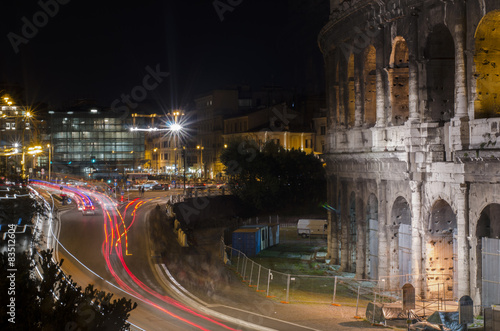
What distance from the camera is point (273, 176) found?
230ft

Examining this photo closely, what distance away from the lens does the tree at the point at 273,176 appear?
6844 centimetres

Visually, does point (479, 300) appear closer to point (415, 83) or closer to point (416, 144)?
point (416, 144)

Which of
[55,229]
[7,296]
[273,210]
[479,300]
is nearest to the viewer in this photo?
[7,296]

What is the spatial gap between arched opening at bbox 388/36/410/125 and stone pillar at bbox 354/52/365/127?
11.2 ft

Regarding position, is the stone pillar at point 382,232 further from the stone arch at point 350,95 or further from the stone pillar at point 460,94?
the stone arch at point 350,95

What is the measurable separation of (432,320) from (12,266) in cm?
1392

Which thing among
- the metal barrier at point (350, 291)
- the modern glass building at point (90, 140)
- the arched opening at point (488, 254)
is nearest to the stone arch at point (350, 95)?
the metal barrier at point (350, 291)

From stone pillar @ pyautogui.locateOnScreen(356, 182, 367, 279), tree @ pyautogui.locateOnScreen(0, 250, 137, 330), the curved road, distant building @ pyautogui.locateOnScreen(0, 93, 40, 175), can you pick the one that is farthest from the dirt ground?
tree @ pyautogui.locateOnScreen(0, 250, 137, 330)

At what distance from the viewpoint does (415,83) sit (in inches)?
1088

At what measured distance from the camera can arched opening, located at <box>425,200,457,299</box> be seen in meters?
26.9

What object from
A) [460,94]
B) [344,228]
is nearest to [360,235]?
[344,228]

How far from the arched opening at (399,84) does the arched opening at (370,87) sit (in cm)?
298

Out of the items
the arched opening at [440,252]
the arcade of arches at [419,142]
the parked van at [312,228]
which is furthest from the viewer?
the parked van at [312,228]

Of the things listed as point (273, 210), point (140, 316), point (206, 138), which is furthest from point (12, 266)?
point (206, 138)
